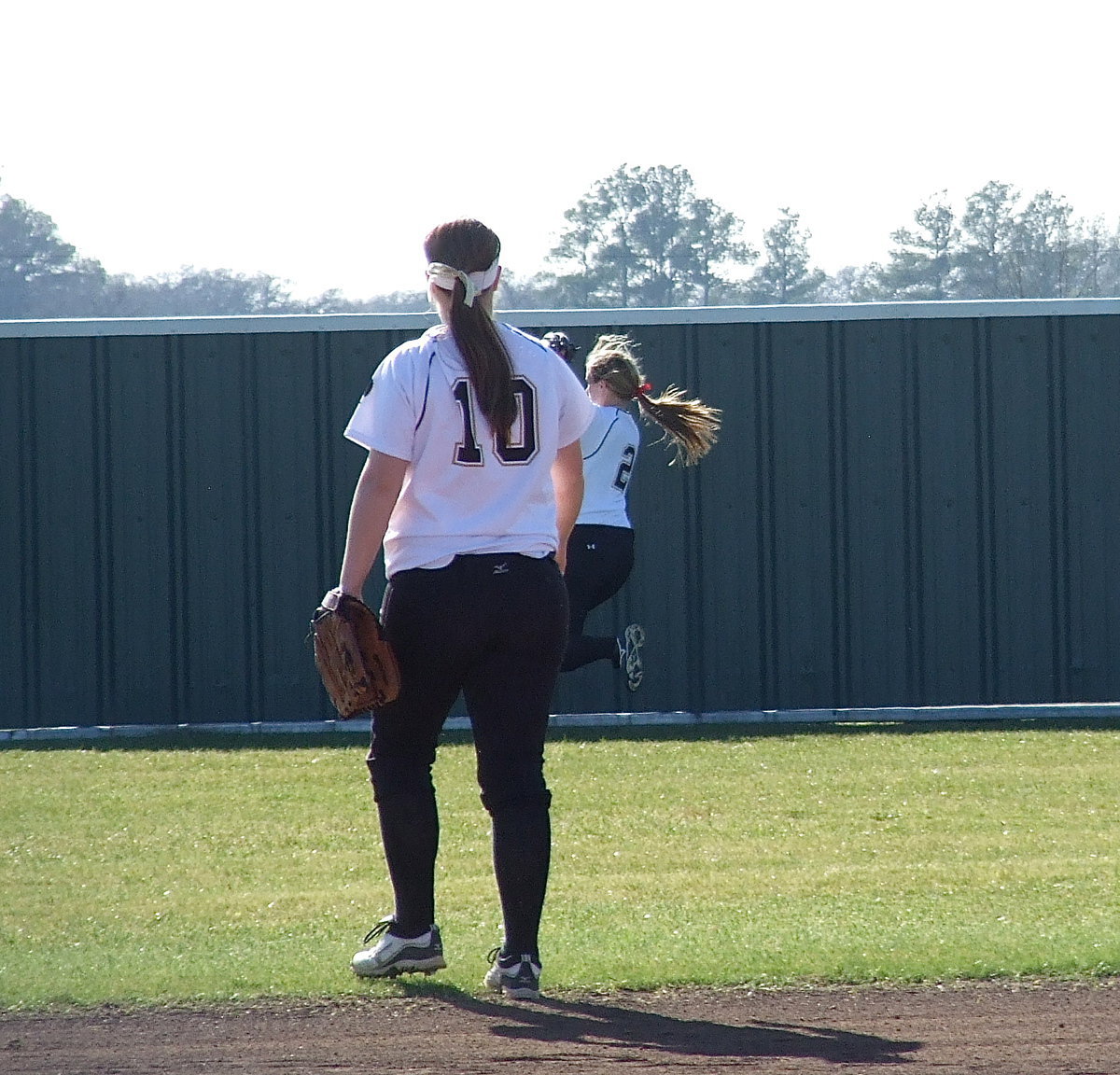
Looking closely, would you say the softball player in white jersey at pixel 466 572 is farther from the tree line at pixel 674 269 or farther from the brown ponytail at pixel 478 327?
the tree line at pixel 674 269

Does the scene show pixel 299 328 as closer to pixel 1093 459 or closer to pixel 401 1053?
pixel 1093 459

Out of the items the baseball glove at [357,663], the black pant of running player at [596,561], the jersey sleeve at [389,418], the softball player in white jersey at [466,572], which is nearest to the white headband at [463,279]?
the softball player in white jersey at [466,572]

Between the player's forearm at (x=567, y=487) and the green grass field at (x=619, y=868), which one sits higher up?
the player's forearm at (x=567, y=487)

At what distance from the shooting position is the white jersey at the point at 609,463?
26.8 feet

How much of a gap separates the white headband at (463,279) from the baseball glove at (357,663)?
80cm

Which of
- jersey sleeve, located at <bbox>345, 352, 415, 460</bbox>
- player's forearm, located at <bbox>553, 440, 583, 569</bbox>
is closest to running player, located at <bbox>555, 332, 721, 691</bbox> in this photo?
player's forearm, located at <bbox>553, 440, 583, 569</bbox>

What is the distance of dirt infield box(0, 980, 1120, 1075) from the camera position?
351 centimetres

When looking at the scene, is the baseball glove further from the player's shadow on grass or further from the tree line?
the tree line

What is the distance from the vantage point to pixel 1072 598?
10.7 metres

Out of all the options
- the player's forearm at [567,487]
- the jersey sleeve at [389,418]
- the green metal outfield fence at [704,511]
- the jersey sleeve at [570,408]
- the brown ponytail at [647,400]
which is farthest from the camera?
the green metal outfield fence at [704,511]

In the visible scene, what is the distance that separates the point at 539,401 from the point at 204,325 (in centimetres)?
678

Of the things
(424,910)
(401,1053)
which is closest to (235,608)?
(424,910)

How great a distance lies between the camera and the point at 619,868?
5852 millimetres

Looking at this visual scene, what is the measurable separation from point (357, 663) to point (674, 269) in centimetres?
3174
